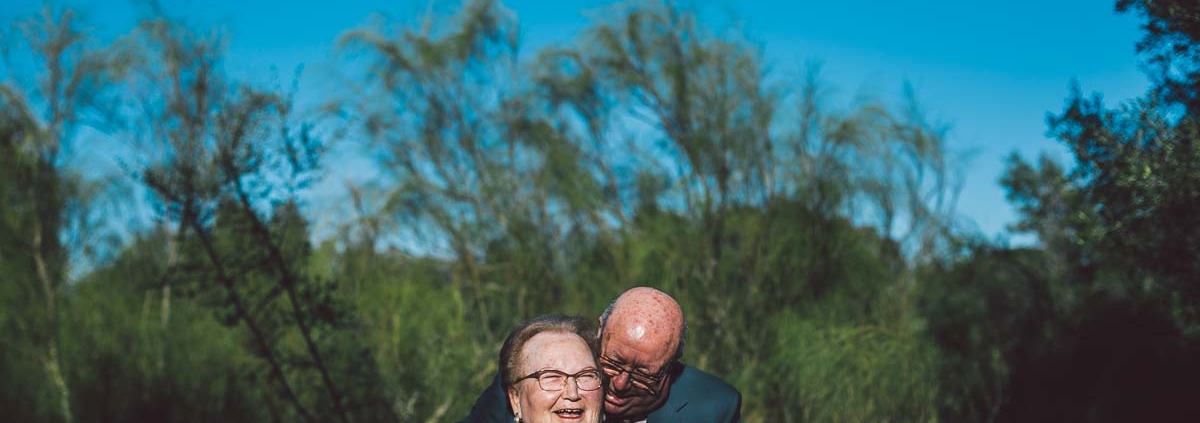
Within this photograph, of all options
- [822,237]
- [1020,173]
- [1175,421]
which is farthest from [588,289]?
[1020,173]

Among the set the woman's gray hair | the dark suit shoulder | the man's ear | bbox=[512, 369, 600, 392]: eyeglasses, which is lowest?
the dark suit shoulder

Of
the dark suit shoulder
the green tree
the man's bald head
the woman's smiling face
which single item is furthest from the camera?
the green tree

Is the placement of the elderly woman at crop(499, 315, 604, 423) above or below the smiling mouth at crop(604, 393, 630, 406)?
above

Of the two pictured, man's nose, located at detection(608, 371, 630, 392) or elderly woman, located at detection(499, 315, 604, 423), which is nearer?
elderly woman, located at detection(499, 315, 604, 423)

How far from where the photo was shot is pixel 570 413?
2.36 meters

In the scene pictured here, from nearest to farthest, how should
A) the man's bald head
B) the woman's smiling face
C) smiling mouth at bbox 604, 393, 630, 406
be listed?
the woman's smiling face < the man's bald head < smiling mouth at bbox 604, 393, 630, 406

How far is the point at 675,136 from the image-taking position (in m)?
11.2

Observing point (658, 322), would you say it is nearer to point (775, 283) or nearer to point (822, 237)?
point (775, 283)

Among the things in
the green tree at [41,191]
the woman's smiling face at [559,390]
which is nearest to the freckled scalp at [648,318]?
the woman's smiling face at [559,390]

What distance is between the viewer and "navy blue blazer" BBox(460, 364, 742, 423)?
2.58 m

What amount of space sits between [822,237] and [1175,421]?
4150 mm

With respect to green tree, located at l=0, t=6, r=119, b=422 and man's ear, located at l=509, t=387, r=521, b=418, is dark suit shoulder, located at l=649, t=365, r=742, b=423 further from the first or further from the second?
green tree, located at l=0, t=6, r=119, b=422

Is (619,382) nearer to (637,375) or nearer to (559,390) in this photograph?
(637,375)

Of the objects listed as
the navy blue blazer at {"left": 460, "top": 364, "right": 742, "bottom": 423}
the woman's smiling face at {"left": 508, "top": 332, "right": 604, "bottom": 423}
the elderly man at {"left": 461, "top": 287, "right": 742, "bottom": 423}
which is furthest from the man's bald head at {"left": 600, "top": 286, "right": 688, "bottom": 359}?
the navy blue blazer at {"left": 460, "top": 364, "right": 742, "bottom": 423}
